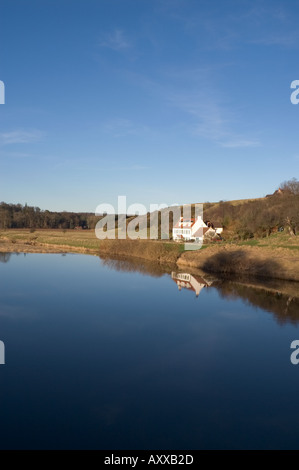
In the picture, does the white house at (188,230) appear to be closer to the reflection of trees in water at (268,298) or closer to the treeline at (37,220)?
the reflection of trees in water at (268,298)

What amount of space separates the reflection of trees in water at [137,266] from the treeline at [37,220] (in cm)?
5001

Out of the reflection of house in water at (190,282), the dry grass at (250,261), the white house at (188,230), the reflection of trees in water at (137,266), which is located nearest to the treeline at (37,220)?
the white house at (188,230)

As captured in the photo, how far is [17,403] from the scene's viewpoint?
10164mm

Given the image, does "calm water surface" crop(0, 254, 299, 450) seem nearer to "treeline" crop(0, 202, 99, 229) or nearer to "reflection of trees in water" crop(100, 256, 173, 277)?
"reflection of trees in water" crop(100, 256, 173, 277)

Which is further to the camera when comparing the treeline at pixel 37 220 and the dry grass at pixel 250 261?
the treeline at pixel 37 220

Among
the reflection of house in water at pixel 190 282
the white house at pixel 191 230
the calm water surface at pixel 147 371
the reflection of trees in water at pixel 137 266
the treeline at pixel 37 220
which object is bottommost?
the calm water surface at pixel 147 371

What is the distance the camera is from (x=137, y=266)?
38.4m

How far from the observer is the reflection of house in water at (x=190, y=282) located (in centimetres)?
2795

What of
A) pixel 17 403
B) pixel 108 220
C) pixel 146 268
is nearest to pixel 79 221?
pixel 108 220

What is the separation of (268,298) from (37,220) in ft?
281

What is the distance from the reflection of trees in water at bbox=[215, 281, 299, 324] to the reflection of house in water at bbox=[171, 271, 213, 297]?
1.34m

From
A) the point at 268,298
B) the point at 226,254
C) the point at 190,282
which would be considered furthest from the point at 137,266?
the point at 268,298

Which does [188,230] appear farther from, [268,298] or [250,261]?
[268,298]
